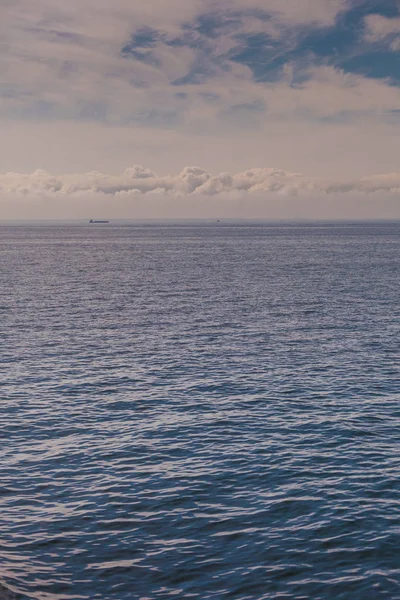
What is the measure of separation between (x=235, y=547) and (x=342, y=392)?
23475mm

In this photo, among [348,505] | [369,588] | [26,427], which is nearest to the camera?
[369,588]

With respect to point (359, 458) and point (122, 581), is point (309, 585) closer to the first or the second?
point (122, 581)

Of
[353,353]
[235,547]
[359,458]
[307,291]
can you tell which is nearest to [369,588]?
[235,547]

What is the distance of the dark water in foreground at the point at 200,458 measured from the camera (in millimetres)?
24750

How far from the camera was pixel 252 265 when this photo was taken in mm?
165250

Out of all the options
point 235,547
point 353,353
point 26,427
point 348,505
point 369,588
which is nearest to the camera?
point 369,588

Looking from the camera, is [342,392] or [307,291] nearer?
[342,392]

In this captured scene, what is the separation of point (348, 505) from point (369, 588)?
6.61m

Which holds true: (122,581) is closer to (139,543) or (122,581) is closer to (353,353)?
(139,543)

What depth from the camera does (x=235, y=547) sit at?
86.4ft

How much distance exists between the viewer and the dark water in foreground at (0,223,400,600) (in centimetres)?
2475

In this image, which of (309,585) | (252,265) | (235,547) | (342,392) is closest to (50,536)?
(235,547)

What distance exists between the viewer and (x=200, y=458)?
1406 inches

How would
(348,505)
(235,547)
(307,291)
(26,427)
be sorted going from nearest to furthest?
1. (235,547)
2. (348,505)
3. (26,427)
4. (307,291)
